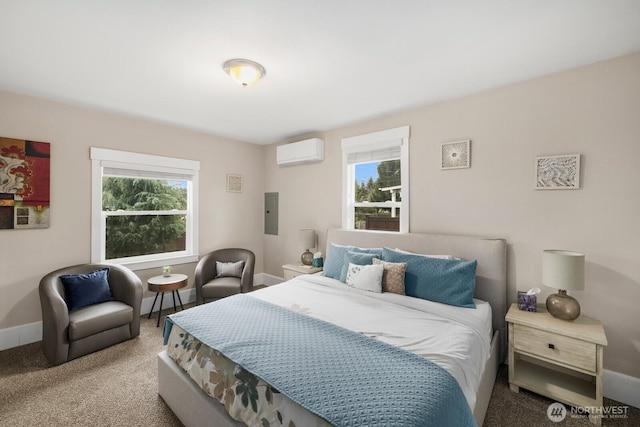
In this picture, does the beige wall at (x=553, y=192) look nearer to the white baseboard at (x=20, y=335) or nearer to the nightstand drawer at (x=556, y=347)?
the nightstand drawer at (x=556, y=347)

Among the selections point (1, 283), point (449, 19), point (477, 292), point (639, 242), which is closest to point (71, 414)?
point (1, 283)

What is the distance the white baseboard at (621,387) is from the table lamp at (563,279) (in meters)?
0.58

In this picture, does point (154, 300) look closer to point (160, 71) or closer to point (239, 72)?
point (160, 71)

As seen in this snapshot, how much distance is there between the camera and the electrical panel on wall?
4773 mm

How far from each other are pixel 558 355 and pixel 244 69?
313cm

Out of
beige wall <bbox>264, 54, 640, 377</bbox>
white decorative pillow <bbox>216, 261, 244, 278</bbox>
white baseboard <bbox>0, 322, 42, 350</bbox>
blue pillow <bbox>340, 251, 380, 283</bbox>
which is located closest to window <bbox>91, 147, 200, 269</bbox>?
white decorative pillow <bbox>216, 261, 244, 278</bbox>

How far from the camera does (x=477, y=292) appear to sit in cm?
262

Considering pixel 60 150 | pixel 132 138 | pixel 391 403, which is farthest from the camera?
pixel 132 138

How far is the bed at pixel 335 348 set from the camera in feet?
4.24

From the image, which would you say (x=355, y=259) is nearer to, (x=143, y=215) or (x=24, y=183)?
(x=143, y=215)

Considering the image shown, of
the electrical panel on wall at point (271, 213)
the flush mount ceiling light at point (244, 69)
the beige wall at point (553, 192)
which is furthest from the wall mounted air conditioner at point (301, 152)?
the flush mount ceiling light at point (244, 69)

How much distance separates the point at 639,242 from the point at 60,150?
5282mm

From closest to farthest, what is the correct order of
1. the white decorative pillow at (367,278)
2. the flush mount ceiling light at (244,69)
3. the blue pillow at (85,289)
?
the flush mount ceiling light at (244,69) < the white decorative pillow at (367,278) < the blue pillow at (85,289)

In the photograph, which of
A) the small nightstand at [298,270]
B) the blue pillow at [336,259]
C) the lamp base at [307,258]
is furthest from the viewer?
the lamp base at [307,258]
